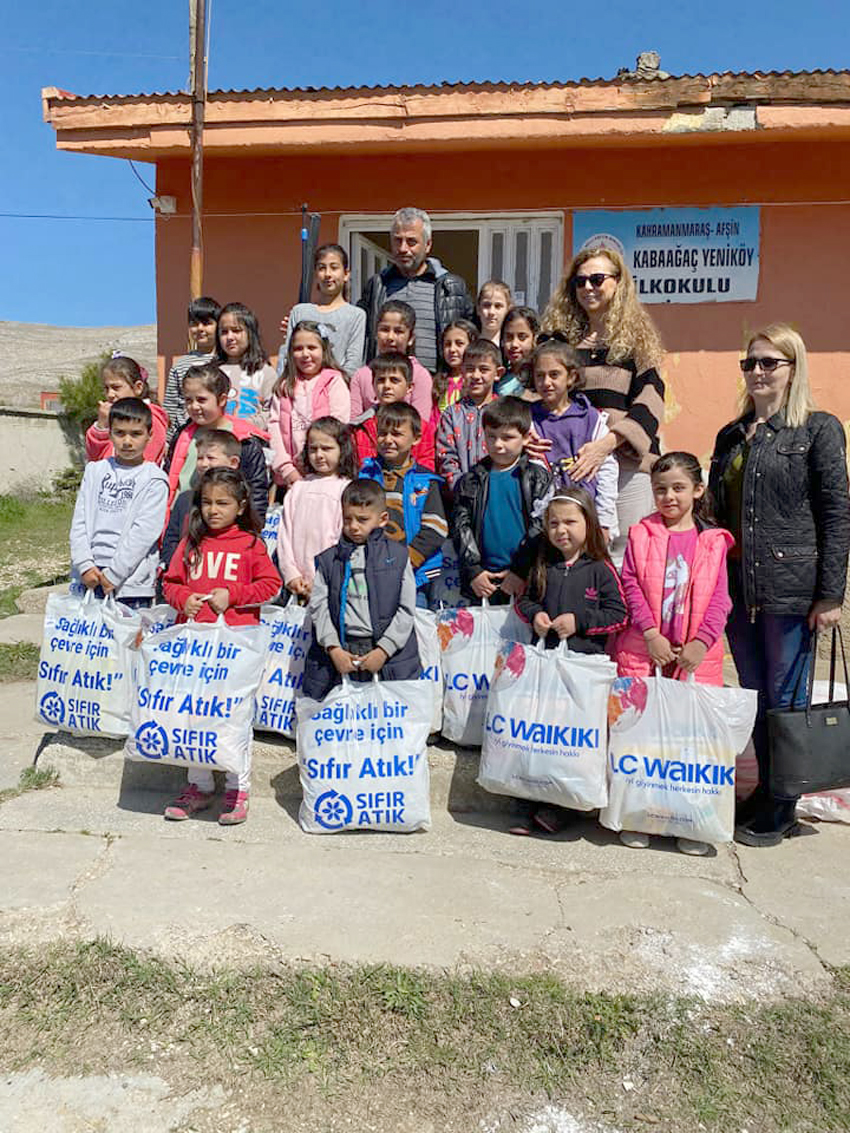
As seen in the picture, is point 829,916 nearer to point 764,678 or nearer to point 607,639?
point 764,678

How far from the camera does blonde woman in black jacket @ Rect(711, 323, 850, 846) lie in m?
3.43

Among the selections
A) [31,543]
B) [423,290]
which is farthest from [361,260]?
[31,543]

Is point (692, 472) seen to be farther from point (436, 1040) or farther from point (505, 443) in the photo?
point (436, 1040)

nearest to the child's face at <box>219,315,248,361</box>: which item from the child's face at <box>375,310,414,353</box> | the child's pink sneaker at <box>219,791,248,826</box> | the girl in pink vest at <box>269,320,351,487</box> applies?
the girl in pink vest at <box>269,320,351,487</box>

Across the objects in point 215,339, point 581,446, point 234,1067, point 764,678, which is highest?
point 215,339

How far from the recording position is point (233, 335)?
4.93 meters

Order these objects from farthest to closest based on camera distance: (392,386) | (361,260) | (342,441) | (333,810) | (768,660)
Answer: (361,260) < (392,386) < (342,441) < (768,660) < (333,810)

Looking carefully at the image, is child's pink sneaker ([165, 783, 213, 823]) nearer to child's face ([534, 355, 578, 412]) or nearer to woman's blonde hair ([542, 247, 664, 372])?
child's face ([534, 355, 578, 412])

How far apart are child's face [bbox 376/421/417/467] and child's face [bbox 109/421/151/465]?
1.06 metres

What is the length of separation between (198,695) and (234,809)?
506mm

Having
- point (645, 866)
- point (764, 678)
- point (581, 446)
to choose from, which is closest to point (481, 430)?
point (581, 446)

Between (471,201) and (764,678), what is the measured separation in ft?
15.8

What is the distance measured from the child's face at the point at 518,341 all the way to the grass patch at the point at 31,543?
5.02 m

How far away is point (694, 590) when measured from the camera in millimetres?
3494
